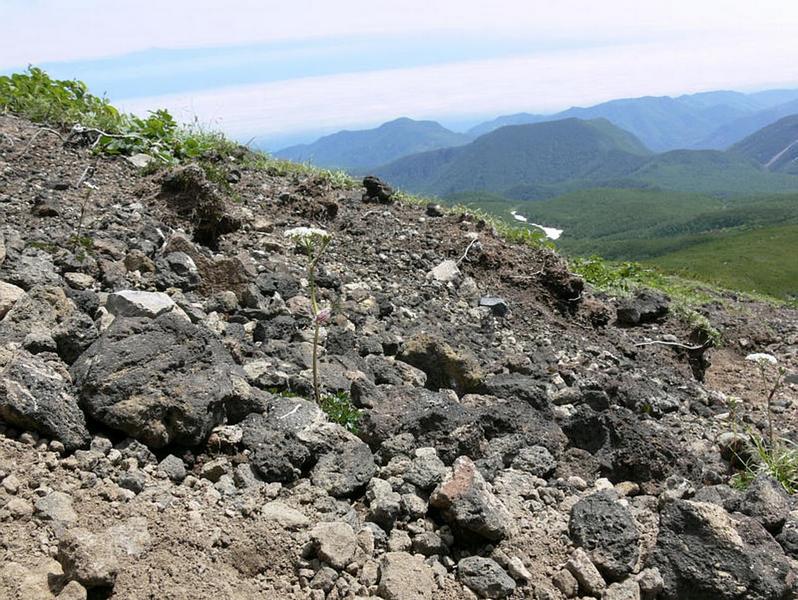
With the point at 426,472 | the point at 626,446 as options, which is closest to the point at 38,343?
the point at 426,472

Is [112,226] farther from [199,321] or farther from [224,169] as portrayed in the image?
[224,169]

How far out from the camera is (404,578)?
352cm

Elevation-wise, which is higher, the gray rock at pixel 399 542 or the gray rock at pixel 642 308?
the gray rock at pixel 399 542

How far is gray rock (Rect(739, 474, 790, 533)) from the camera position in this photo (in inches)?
167

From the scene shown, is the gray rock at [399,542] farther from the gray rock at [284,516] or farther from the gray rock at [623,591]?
the gray rock at [623,591]

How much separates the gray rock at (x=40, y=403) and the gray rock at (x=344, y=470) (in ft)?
4.80

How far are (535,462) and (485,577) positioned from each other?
1.31 meters

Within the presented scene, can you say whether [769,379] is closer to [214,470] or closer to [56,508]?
[214,470]

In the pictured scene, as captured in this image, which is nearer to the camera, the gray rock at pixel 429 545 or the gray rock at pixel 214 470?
the gray rock at pixel 429 545

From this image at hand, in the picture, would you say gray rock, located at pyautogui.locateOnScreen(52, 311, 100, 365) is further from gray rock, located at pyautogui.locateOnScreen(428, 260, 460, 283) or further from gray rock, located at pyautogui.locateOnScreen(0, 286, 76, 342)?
gray rock, located at pyautogui.locateOnScreen(428, 260, 460, 283)

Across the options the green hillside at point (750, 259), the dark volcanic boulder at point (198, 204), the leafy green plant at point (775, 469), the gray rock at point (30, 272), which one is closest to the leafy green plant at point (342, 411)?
the gray rock at point (30, 272)

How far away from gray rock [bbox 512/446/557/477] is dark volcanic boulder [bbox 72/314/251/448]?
200cm

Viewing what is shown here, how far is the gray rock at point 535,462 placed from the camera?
185 inches

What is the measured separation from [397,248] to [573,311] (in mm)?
2757
